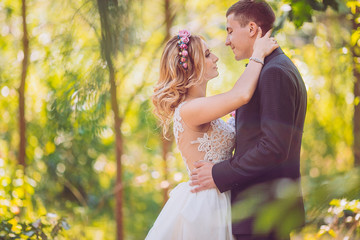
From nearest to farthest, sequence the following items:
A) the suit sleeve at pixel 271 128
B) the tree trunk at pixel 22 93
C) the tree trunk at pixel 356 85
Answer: the suit sleeve at pixel 271 128, the tree trunk at pixel 356 85, the tree trunk at pixel 22 93

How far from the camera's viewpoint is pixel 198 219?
2078 mm

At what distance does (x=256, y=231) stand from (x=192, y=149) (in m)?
1.67

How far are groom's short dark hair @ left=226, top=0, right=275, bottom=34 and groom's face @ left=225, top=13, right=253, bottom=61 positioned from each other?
0.02 m

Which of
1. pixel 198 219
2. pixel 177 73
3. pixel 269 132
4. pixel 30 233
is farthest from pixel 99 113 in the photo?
pixel 269 132

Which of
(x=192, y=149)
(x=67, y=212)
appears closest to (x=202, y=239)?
(x=192, y=149)

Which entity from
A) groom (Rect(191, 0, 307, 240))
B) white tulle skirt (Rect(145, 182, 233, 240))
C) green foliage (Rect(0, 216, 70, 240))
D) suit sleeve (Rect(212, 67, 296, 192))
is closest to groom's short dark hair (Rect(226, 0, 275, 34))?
groom (Rect(191, 0, 307, 240))

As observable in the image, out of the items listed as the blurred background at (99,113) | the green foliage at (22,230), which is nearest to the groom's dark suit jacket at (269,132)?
the blurred background at (99,113)

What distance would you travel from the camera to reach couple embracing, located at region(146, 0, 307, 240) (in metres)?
Answer: 1.88

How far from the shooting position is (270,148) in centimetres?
184

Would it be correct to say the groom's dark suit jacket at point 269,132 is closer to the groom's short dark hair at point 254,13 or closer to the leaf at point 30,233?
the groom's short dark hair at point 254,13

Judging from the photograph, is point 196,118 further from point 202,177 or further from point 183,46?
A: point 183,46

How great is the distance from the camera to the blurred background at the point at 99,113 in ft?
11.9

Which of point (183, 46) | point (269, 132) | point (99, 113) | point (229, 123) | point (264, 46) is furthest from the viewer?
point (99, 113)

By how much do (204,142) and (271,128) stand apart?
0.42 metres
